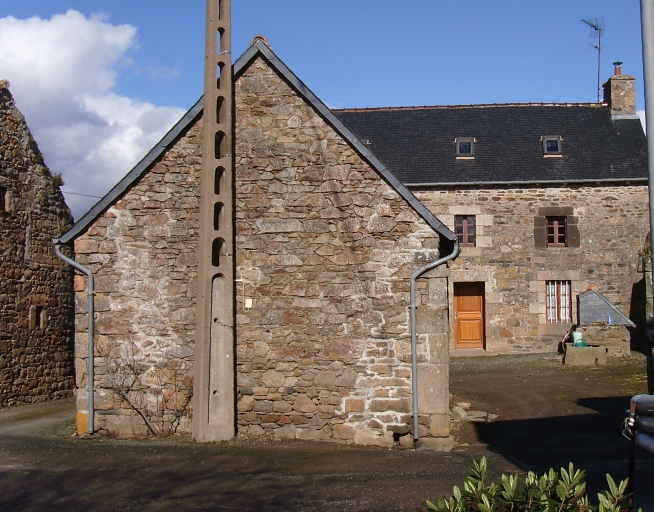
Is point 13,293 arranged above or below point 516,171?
below

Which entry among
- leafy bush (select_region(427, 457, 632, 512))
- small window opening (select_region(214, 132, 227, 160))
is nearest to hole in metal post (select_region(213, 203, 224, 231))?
small window opening (select_region(214, 132, 227, 160))

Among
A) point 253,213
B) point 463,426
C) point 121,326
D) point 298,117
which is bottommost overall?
point 463,426

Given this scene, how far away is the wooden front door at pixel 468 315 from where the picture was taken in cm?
2009

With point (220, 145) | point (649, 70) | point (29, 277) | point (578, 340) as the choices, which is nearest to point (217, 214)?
point (220, 145)

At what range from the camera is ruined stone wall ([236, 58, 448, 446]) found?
30.6ft

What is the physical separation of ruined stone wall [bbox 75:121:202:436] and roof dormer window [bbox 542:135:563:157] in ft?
45.8

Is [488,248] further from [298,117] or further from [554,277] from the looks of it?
[298,117]

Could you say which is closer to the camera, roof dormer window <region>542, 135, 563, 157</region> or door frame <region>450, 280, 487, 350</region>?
door frame <region>450, 280, 487, 350</region>

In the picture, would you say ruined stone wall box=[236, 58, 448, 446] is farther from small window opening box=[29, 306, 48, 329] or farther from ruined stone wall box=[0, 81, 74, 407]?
small window opening box=[29, 306, 48, 329]

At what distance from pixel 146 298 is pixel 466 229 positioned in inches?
482

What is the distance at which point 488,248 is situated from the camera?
781 inches

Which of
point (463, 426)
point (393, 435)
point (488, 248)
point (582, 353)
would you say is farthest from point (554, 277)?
point (393, 435)

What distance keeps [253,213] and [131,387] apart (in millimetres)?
2878

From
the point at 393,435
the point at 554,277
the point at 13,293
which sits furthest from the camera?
the point at 554,277
